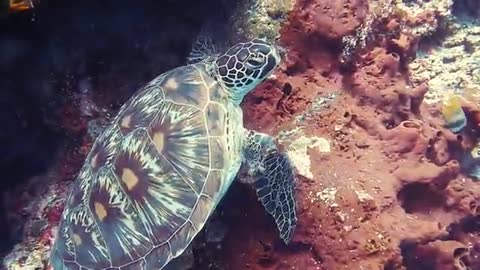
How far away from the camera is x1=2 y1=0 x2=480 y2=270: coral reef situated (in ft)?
9.20

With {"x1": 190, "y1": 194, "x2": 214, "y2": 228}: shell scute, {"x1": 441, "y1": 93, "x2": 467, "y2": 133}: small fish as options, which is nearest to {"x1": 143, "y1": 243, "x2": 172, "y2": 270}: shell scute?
{"x1": 190, "y1": 194, "x2": 214, "y2": 228}: shell scute

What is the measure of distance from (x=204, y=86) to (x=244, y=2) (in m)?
0.98

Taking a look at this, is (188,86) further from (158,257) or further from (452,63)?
(452,63)

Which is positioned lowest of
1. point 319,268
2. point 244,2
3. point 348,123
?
point 319,268

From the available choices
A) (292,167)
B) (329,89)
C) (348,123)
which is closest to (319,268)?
(292,167)

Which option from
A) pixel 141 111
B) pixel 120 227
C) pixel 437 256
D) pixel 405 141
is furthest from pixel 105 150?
pixel 437 256

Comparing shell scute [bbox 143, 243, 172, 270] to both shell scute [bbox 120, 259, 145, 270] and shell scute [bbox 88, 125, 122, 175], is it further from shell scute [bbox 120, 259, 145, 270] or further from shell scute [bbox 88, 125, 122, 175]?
shell scute [bbox 88, 125, 122, 175]

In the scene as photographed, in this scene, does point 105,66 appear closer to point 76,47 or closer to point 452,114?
point 76,47

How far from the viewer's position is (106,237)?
2.47m

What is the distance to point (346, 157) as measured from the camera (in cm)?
301

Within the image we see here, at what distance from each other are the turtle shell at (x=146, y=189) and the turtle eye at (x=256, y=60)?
0.53m

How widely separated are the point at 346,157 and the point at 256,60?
0.91 meters

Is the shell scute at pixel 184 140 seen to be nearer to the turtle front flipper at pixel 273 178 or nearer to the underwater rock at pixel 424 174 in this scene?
the turtle front flipper at pixel 273 178

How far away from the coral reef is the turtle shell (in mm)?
420
